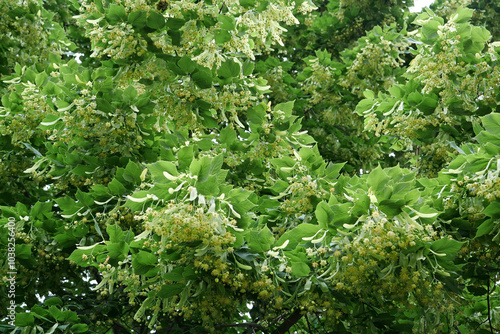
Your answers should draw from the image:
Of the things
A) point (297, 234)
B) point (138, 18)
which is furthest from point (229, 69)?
point (297, 234)

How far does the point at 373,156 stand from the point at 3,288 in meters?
5.08

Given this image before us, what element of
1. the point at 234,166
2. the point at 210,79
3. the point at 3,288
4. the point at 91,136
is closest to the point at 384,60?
the point at 234,166

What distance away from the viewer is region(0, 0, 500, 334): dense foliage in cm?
330

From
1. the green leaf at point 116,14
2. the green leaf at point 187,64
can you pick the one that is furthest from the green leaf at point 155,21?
the green leaf at point 187,64

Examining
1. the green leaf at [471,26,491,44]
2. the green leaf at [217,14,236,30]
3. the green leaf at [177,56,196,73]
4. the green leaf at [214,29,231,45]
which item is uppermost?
the green leaf at [217,14,236,30]

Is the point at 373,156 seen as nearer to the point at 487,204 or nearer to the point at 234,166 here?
the point at 234,166

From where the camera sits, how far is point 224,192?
3357 millimetres

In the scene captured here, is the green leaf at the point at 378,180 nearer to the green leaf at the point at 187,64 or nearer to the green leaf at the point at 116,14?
the green leaf at the point at 187,64

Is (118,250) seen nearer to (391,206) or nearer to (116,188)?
(116,188)

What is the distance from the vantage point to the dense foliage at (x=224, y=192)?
3.30 metres

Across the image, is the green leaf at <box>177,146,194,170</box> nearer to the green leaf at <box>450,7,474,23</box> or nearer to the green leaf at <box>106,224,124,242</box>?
the green leaf at <box>106,224,124,242</box>

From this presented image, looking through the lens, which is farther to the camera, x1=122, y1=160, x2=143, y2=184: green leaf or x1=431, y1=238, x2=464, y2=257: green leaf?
x1=122, y1=160, x2=143, y2=184: green leaf

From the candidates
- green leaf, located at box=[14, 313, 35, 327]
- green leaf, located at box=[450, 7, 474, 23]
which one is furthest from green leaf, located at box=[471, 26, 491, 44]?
green leaf, located at box=[14, 313, 35, 327]

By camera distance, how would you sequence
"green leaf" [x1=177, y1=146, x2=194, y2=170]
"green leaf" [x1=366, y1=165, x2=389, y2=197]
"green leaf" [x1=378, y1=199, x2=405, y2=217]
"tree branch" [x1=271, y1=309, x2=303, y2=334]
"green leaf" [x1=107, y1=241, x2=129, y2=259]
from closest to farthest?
"green leaf" [x1=378, y1=199, x2=405, y2=217] < "green leaf" [x1=366, y1=165, x2=389, y2=197] < "green leaf" [x1=107, y1=241, x2=129, y2=259] < "green leaf" [x1=177, y1=146, x2=194, y2=170] < "tree branch" [x1=271, y1=309, x2=303, y2=334]
